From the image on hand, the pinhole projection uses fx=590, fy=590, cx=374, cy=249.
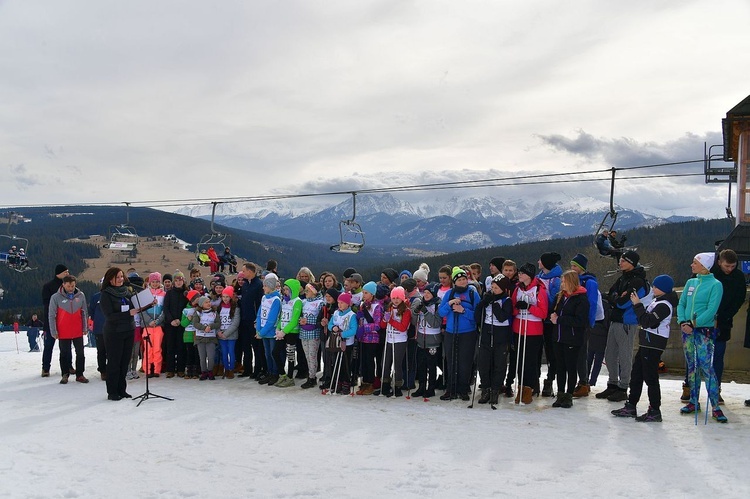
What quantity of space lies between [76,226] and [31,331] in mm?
170851

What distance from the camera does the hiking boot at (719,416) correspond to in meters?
7.54

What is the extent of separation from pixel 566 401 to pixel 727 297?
2542mm

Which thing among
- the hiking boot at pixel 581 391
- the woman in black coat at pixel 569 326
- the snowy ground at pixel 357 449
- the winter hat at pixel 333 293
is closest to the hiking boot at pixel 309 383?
the snowy ground at pixel 357 449

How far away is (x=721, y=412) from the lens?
766 centimetres

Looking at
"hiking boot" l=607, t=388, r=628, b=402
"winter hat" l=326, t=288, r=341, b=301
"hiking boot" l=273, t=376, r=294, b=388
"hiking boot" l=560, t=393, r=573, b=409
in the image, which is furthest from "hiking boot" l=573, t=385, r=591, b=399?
"hiking boot" l=273, t=376, r=294, b=388

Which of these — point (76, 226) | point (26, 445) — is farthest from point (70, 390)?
point (76, 226)

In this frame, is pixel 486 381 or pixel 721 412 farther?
pixel 486 381

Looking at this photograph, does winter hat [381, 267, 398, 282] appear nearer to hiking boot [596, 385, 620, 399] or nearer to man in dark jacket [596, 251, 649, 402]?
man in dark jacket [596, 251, 649, 402]

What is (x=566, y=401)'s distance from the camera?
27.8 ft

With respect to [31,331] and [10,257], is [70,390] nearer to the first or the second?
[10,257]

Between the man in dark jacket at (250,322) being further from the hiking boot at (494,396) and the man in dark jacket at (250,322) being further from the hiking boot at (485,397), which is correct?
the hiking boot at (494,396)

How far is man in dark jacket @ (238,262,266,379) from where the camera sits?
1109 centimetres

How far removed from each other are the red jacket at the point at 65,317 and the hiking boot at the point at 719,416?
420 inches

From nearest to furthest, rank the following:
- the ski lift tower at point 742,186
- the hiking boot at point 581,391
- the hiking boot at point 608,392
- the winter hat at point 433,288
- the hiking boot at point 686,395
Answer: the hiking boot at point 686,395
the hiking boot at point 608,392
the hiking boot at point 581,391
the winter hat at point 433,288
the ski lift tower at point 742,186
